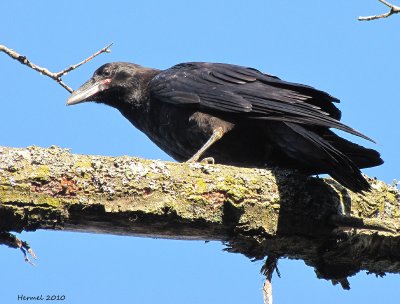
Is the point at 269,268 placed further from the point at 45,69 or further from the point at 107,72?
the point at 107,72

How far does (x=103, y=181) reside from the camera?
10.4ft

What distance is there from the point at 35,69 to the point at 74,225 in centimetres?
128

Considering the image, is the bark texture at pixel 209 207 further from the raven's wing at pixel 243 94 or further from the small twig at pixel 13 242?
the raven's wing at pixel 243 94

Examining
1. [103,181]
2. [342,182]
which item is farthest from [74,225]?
[342,182]

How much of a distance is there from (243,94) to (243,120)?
198 mm

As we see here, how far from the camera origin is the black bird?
13.8ft

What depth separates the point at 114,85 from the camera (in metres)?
5.93

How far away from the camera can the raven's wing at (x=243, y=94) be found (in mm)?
4395

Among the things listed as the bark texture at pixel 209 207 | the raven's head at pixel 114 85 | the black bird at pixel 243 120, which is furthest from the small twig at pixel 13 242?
the raven's head at pixel 114 85

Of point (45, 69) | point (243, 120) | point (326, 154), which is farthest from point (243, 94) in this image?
point (45, 69)

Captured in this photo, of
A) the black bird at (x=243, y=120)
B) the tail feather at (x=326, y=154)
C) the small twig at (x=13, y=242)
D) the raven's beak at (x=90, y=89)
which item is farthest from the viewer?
the raven's beak at (x=90, y=89)

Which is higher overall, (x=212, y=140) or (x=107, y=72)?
(x=107, y=72)

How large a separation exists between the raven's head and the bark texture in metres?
2.39

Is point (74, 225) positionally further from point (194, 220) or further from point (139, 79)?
point (139, 79)
